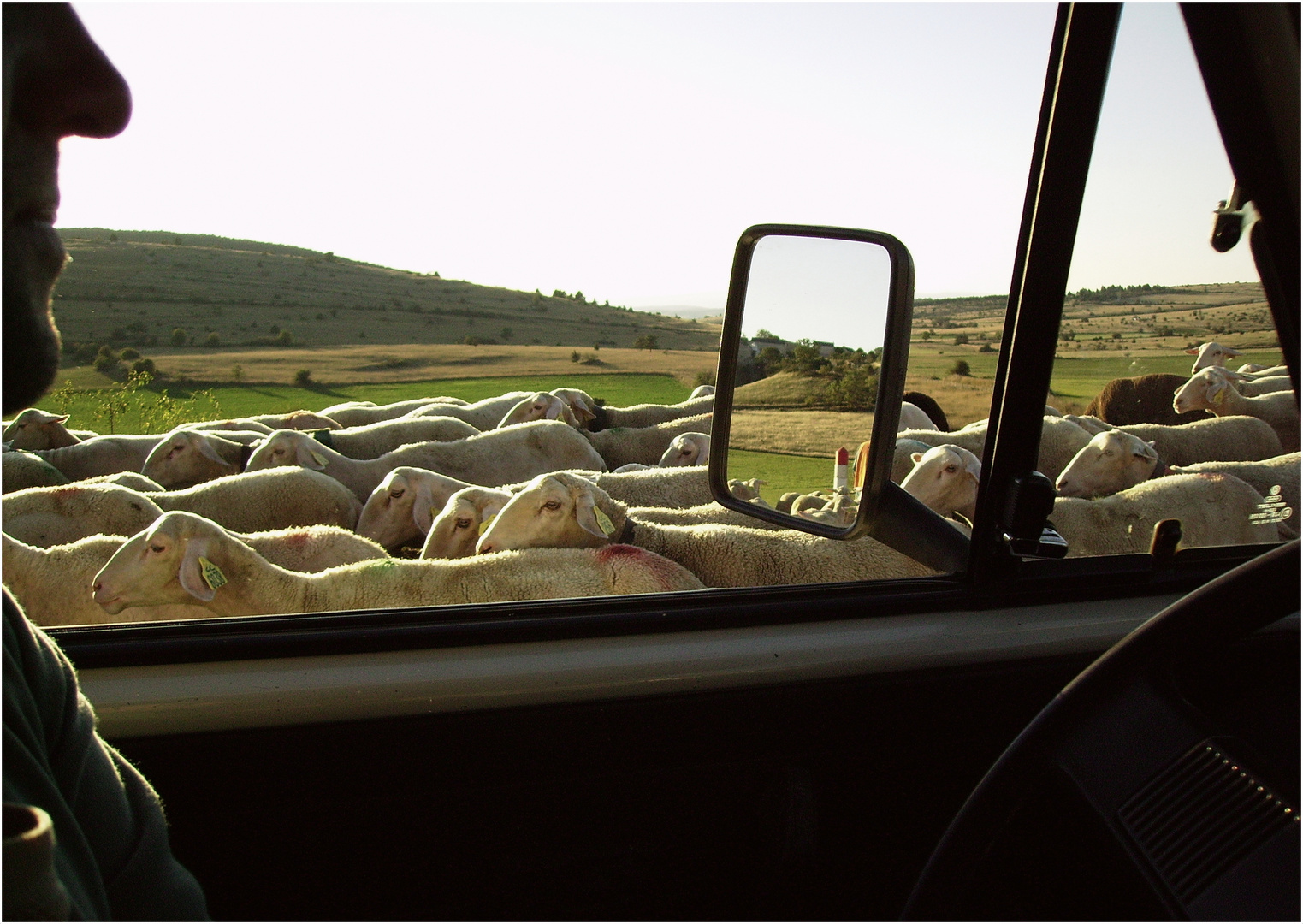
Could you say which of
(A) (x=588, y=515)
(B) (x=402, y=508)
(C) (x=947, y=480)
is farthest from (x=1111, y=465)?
(B) (x=402, y=508)

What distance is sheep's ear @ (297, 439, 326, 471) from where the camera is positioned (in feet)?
22.1

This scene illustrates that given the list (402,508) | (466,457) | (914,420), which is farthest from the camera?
(466,457)

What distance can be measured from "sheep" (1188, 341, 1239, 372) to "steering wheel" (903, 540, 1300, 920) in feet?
3.04

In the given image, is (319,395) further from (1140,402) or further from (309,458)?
(1140,402)

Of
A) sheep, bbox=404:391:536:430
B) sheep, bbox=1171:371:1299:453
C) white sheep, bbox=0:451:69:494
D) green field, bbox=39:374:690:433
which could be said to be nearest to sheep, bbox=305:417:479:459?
sheep, bbox=404:391:536:430

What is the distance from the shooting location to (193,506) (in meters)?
5.50

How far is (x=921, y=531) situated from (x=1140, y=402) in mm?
836

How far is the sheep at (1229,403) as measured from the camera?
2.13 metres

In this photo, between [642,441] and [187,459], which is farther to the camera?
[642,441]

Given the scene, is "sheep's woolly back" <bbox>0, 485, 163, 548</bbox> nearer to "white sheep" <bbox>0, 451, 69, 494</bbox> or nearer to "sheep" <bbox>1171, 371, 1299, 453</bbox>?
"white sheep" <bbox>0, 451, 69, 494</bbox>

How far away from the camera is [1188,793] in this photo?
113cm

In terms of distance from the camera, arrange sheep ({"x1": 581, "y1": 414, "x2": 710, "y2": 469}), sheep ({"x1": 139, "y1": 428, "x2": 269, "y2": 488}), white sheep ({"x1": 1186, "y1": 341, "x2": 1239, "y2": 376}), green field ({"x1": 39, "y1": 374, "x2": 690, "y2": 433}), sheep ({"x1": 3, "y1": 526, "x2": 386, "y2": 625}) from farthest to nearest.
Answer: sheep ({"x1": 581, "y1": 414, "x2": 710, "y2": 469}) → green field ({"x1": 39, "y1": 374, "x2": 690, "y2": 433}) → sheep ({"x1": 139, "y1": 428, "x2": 269, "y2": 488}) → sheep ({"x1": 3, "y1": 526, "x2": 386, "y2": 625}) → white sheep ({"x1": 1186, "y1": 341, "x2": 1239, "y2": 376})

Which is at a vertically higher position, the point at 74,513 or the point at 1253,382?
the point at 1253,382

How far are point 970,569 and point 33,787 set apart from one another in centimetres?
175
